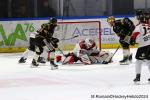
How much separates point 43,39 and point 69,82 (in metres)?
2.16

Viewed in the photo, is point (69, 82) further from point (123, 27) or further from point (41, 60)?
point (41, 60)

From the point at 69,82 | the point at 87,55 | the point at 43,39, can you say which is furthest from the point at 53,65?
the point at 69,82

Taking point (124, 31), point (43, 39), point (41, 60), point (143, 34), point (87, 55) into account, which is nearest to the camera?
point (143, 34)

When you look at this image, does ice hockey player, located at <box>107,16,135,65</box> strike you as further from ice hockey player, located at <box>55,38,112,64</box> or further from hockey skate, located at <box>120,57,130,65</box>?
ice hockey player, located at <box>55,38,112,64</box>

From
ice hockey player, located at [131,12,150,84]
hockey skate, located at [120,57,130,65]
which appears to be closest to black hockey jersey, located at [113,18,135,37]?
hockey skate, located at [120,57,130,65]

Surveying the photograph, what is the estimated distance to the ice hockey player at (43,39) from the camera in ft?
31.0

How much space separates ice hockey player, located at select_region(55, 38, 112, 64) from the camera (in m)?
10.2

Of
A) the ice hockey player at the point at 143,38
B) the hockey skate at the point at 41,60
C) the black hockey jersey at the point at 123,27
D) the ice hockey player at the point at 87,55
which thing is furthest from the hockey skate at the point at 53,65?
the ice hockey player at the point at 143,38

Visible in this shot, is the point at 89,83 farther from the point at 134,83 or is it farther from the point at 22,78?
the point at 22,78

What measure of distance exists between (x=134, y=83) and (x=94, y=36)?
15.9 feet

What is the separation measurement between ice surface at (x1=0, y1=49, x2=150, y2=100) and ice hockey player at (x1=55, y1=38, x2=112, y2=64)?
0.65ft

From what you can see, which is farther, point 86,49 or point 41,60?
point 41,60

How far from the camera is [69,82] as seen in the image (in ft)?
25.4

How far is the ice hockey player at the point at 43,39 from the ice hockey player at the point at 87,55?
652mm
